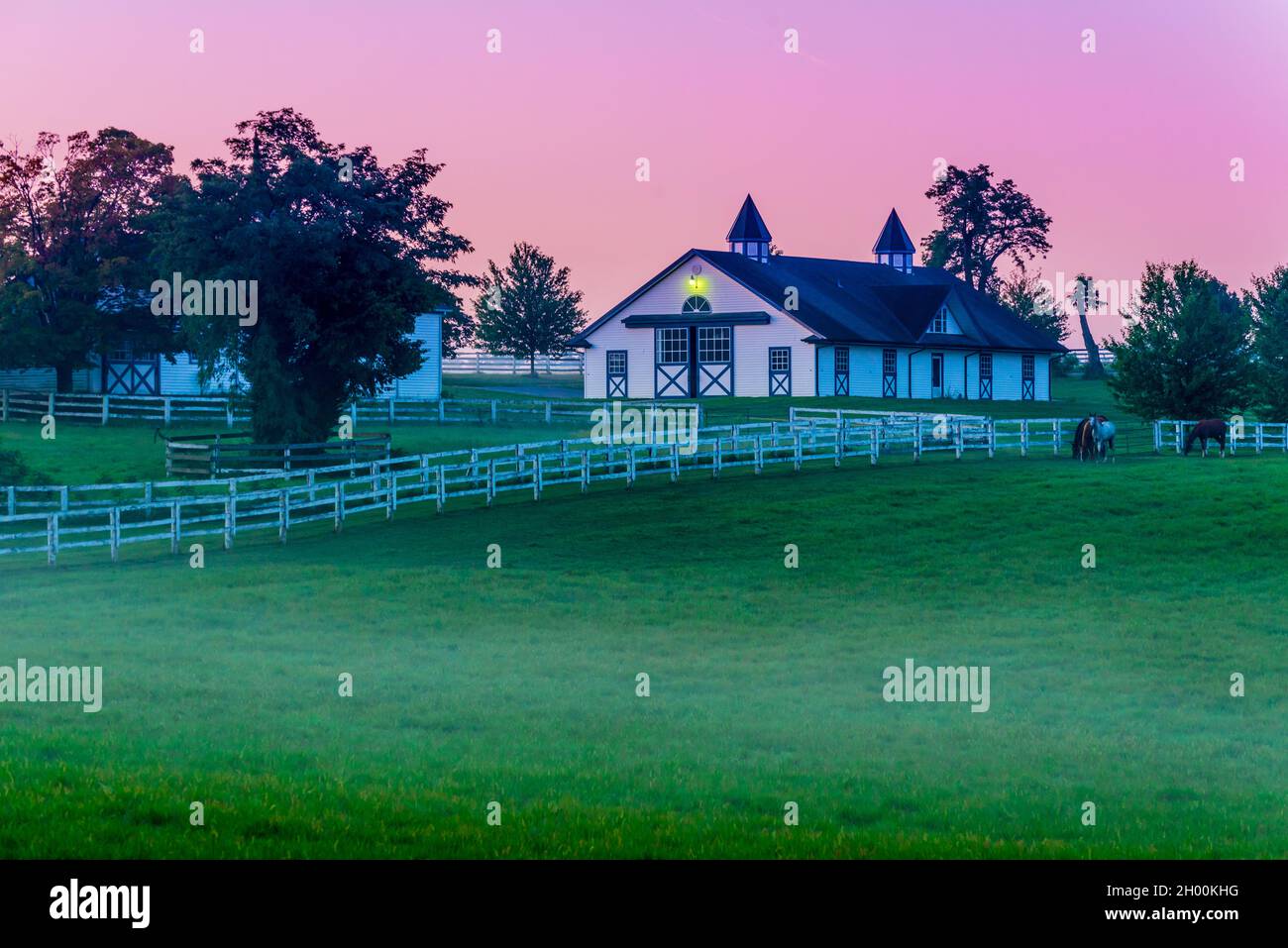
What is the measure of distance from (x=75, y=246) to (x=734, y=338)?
26.7m

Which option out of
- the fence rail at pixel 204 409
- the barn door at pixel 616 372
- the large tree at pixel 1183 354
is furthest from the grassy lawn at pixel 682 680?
the barn door at pixel 616 372

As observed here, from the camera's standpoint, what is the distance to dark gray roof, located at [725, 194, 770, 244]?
79625 mm

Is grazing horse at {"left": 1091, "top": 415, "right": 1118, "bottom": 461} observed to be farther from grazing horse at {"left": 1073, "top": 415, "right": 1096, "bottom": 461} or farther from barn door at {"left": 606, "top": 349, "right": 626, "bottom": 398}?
barn door at {"left": 606, "top": 349, "right": 626, "bottom": 398}

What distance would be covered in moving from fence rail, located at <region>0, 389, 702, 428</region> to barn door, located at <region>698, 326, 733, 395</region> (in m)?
5.77

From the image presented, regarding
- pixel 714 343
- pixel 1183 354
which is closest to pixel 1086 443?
pixel 1183 354

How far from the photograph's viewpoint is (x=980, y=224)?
114 meters

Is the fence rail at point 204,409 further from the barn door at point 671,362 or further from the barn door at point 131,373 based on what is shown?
the barn door at point 671,362

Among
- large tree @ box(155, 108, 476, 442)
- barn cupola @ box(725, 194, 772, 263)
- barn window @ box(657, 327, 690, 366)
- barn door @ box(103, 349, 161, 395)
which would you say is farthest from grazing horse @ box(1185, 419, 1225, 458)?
barn door @ box(103, 349, 161, 395)

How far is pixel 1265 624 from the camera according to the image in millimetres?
24922

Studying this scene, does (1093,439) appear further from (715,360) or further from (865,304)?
(865,304)
